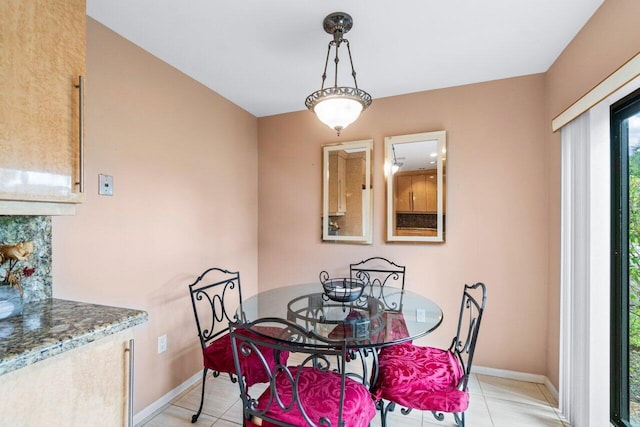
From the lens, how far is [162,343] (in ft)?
6.86

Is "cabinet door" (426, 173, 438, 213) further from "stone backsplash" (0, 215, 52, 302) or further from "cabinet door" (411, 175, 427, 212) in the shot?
"stone backsplash" (0, 215, 52, 302)

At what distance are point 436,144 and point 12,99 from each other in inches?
103

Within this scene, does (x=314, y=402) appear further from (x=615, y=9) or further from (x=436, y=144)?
(x=615, y=9)

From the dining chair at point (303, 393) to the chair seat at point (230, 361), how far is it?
1.15 feet

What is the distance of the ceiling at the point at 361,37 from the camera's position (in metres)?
1.62

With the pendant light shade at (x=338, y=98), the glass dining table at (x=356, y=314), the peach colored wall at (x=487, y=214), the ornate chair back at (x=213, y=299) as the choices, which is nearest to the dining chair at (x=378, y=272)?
the peach colored wall at (x=487, y=214)

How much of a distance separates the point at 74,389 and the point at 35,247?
0.81 metres

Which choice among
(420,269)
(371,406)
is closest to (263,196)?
(420,269)

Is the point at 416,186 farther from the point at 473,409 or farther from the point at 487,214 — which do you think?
the point at 473,409

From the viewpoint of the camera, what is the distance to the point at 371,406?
1.32 m

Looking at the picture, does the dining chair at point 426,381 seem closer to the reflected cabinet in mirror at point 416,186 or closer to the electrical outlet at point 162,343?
the reflected cabinet in mirror at point 416,186

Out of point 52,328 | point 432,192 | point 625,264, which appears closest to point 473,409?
point 625,264

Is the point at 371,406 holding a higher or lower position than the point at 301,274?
lower

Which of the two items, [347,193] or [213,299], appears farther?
[347,193]
